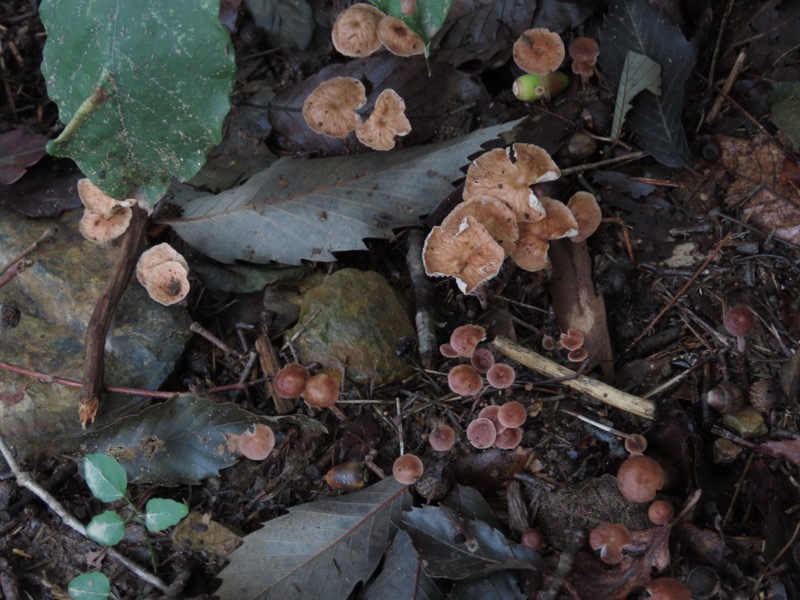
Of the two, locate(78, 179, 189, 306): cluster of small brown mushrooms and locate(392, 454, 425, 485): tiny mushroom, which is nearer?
locate(392, 454, 425, 485): tiny mushroom

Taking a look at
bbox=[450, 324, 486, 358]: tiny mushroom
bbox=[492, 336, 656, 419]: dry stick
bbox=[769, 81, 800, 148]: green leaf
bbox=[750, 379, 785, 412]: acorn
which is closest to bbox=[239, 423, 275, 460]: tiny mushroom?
bbox=[450, 324, 486, 358]: tiny mushroom

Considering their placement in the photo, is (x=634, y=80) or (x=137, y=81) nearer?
(x=137, y=81)

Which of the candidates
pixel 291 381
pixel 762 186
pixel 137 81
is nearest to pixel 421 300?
pixel 291 381

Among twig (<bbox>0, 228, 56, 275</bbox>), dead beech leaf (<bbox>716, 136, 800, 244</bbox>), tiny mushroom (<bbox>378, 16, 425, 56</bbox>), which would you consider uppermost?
tiny mushroom (<bbox>378, 16, 425, 56</bbox>)

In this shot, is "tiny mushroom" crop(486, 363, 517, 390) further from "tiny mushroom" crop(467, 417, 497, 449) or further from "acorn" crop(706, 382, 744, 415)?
"acorn" crop(706, 382, 744, 415)

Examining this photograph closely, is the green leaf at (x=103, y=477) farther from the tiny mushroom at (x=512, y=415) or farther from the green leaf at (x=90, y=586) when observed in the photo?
the tiny mushroom at (x=512, y=415)

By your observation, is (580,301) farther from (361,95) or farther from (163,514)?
(163,514)

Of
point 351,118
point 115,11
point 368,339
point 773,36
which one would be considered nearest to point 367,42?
point 351,118

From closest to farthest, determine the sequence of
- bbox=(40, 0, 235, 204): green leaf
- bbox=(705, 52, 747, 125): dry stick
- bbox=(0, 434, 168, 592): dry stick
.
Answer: bbox=(40, 0, 235, 204): green leaf
bbox=(0, 434, 168, 592): dry stick
bbox=(705, 52, 747, 125): dry stick
